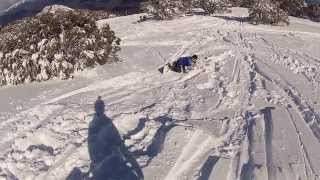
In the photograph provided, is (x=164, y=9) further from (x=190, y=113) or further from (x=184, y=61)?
(x=190, y=113)

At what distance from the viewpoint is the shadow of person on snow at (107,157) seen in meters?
10.0

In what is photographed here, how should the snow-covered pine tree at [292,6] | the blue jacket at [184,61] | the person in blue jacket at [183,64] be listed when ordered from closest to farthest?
the person in blue jacket at [183,64], the blue jacket at [184,61], the snow-covered pine tree at [292,6]

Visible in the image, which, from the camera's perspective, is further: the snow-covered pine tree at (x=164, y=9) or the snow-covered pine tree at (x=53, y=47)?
the snow-covered pine tree at (x=164, y=9)

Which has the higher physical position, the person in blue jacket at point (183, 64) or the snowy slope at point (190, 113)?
the person in blue jacket at point (183, 64)

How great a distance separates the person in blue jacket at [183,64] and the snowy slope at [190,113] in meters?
0.27

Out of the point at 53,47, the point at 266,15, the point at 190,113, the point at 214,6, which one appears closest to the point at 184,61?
the point at 53,47

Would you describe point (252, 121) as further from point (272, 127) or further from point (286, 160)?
point (286, 160)

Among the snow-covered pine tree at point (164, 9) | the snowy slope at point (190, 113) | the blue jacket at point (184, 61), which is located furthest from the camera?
the snow-covered pine tree at point (164, 9)

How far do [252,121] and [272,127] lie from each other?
0.55m

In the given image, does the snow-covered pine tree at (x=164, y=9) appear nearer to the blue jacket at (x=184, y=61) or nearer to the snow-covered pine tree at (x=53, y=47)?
the snow-covered pine tree at (x=53, y=47)

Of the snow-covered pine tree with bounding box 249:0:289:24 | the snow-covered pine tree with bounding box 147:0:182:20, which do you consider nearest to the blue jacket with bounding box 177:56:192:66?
the snow-covered pine tree with bounding box 249:0:289:24

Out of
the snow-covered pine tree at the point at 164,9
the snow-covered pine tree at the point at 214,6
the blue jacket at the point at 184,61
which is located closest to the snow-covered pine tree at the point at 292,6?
the snow-covered pine tree at the point at 214,6

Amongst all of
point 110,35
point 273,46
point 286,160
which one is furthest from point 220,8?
point 286,160

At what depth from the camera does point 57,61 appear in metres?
17.1
